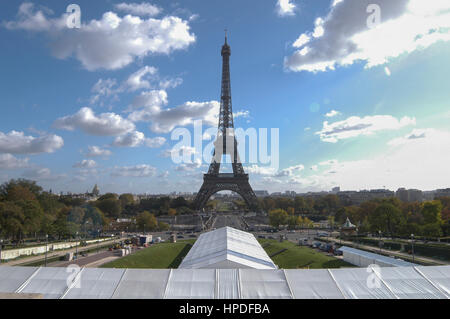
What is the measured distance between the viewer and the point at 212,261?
65.7 feet

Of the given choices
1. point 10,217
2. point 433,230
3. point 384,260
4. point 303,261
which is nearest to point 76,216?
point 10,217

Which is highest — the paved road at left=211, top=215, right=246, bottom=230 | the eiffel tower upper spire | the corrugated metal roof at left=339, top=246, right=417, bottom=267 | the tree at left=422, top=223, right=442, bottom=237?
the eiffel tower upper spire

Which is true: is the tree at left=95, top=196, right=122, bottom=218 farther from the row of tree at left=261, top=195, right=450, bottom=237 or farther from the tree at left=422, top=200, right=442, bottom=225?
the tree at left=422, top=200, right=442, bottom=225

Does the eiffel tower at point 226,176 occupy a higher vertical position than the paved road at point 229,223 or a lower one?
higher

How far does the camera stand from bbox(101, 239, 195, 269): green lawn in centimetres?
3269

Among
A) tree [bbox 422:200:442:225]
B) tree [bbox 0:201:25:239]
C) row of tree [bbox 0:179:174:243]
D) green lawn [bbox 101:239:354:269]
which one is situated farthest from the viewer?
tree [bbox 422:200:442:225]

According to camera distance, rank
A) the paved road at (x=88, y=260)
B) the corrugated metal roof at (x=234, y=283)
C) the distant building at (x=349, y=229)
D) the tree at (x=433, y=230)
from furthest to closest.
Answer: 1. the distant building at (x=349, y=229)
2. the tree at (x=433, y=230)
3. the paved road at (x=88, y=260)
4. the corrugated metal roof at (x=234, y=283)

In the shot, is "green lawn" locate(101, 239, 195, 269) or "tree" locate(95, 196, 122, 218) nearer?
"green lawn" locate(101, 239, 195, 269)

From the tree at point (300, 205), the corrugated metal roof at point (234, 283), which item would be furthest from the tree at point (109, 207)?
the corrugated metal roof at point (234, 283)

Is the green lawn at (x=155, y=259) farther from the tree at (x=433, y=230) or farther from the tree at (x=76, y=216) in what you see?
the tree at (x=433, y=230)

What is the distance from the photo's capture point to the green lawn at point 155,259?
32.7 meters

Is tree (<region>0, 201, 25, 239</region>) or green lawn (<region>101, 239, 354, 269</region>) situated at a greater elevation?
tree (<region>0, 201, 25, 239</region>)

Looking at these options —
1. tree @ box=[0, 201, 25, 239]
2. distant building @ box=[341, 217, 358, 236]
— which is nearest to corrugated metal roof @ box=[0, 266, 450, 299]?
tree @ box=[0, 201, 25, 239]
